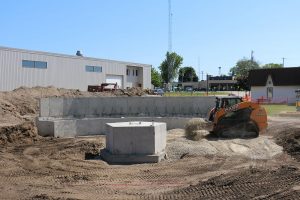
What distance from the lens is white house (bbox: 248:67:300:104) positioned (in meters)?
57.7

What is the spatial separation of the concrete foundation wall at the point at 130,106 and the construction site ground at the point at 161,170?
6.20 metres

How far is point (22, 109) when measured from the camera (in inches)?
1383

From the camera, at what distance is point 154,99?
31109mm

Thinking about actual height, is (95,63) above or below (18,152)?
above

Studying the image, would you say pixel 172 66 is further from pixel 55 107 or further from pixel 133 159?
pixel 133 159

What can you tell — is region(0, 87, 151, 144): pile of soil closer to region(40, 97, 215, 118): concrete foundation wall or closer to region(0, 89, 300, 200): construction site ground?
region(0, 89, 300, 200): construction site ground

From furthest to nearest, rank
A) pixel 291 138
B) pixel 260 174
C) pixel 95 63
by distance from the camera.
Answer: pixel 95 63
pixel 291 138
pixel 260 174

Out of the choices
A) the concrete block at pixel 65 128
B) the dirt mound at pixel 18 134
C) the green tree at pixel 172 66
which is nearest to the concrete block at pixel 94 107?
the concrete block at pixel 65 128

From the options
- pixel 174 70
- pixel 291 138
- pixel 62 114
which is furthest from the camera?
pixel 174 70

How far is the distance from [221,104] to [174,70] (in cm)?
11102

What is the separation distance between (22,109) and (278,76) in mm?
36580

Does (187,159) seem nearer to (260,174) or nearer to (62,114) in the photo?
(260,174)

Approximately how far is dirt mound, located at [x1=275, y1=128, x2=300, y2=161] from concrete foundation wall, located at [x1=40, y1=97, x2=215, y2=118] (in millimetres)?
7638

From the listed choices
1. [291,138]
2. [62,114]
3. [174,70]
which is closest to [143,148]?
[291,138]
